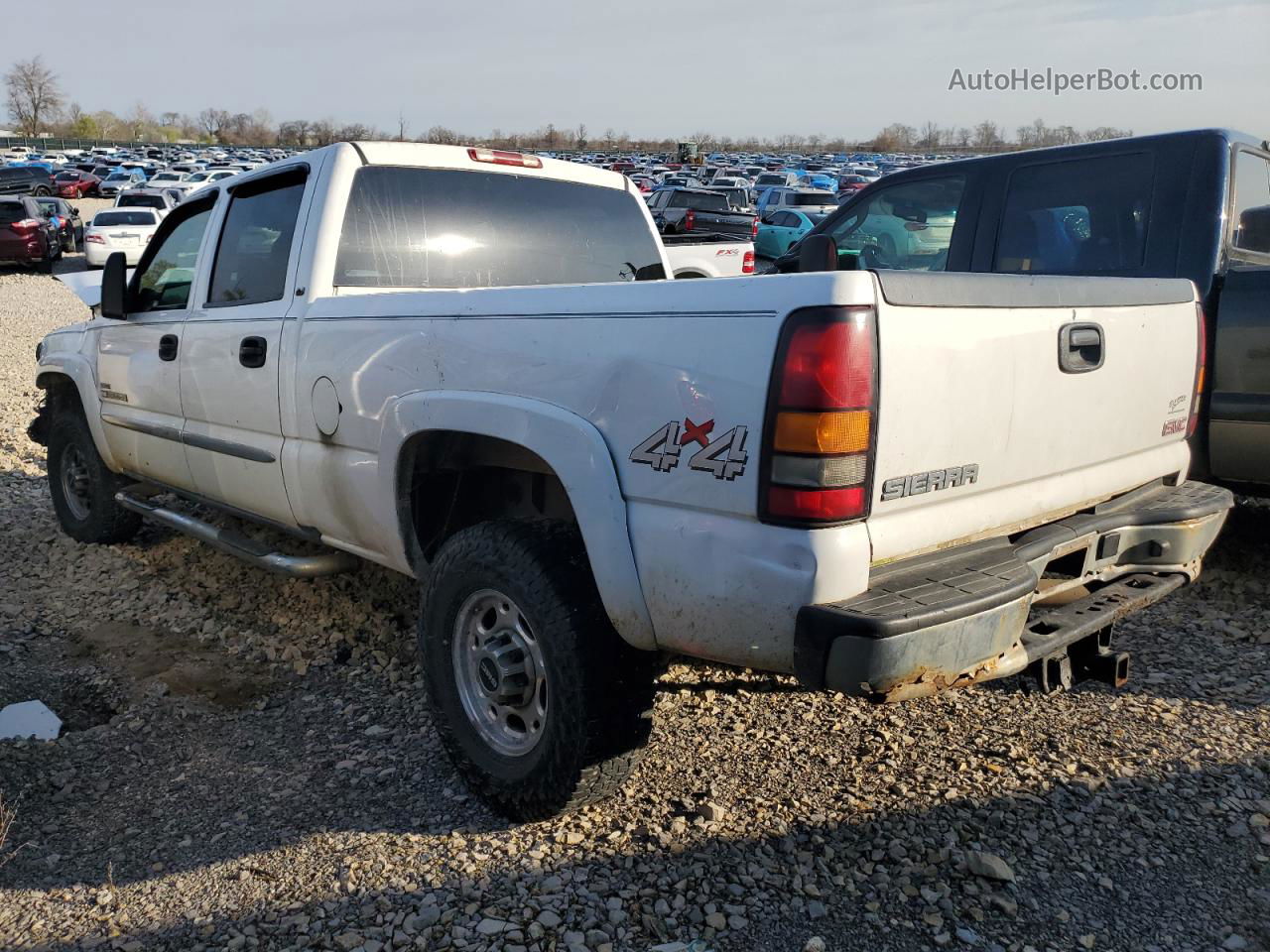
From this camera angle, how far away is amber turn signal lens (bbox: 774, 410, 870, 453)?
7.30 feet

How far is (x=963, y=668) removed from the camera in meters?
2.36

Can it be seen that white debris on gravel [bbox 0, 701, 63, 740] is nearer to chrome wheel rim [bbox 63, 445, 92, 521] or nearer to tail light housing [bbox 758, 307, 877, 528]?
chrome wheel rim [bbox 63, 445, 92, 521]

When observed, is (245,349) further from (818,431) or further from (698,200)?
(698,200)

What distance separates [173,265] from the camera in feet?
15.9

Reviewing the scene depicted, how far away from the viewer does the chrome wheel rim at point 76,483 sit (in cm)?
572

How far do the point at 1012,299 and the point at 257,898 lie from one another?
250 cm

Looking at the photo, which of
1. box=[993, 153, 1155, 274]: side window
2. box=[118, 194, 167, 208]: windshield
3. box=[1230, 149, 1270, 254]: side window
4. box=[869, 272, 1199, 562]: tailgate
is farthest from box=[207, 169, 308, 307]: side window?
box=[118, 194, 167, 208]: windshield

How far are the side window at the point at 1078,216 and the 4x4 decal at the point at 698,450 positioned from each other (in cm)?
344

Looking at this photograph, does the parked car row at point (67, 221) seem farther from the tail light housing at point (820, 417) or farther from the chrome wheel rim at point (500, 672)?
the tail light housing at point (820, 417)

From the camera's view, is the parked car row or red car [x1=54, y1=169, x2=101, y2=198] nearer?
the parked car row

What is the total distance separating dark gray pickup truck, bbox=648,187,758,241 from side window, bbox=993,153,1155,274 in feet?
41.7

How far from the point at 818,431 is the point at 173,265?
3.80 metres

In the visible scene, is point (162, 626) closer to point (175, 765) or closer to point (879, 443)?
point (175, 765)

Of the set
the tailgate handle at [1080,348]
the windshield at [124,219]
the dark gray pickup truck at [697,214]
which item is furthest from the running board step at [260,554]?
the windshield at [124,219]
